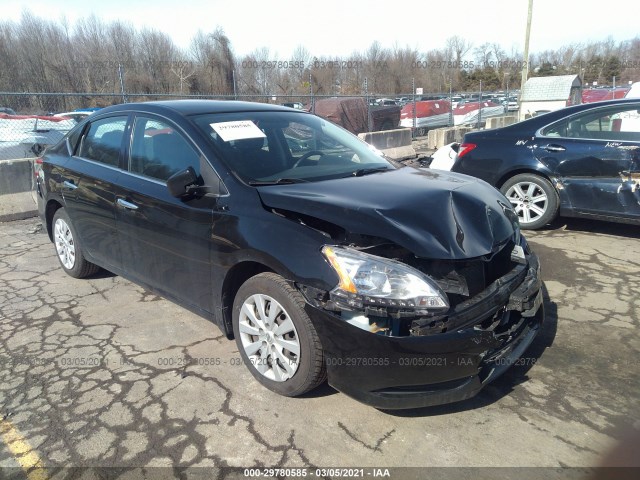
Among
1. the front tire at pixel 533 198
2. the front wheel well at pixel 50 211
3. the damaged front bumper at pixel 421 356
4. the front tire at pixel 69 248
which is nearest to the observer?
the damaged front bumper at pixel 421 356

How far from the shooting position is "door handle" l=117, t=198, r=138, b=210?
358 cm

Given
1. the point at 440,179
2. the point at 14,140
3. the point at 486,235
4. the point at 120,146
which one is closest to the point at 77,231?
the point at 120,146

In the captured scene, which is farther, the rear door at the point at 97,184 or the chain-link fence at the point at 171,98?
the chain-link fence at the point at 171,98

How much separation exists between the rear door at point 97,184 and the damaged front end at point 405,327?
220cm

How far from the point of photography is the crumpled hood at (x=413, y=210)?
2.51m

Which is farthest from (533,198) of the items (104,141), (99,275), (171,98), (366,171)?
(171,98)

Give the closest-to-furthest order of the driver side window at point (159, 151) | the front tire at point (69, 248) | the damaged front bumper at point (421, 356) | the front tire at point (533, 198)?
the damaged front bumper at point (421, 356) → the driver side window at point (159, 151) → the front tire at point (69, 248) → the front tire at point (533, 198)

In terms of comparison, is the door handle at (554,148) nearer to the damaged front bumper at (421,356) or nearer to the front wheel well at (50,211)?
the damaged front bumper at (421,356)

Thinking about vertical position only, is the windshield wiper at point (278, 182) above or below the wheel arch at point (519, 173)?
above

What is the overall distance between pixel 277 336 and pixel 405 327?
805 millimetres

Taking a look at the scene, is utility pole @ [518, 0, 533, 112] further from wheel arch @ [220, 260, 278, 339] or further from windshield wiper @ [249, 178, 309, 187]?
wheel arch @ [220, 260, 278, 339]

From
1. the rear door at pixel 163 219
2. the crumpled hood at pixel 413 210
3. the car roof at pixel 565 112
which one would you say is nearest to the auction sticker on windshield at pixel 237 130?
the rear door at pixel 163 219

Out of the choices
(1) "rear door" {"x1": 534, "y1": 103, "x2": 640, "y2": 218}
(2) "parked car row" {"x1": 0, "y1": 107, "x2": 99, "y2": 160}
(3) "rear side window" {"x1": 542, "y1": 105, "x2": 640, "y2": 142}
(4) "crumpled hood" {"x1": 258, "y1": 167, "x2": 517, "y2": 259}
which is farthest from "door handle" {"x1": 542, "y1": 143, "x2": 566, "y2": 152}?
(2) "parked car row" {"x1": 0, "y1": 107, "x2": 99, "y2": 160}

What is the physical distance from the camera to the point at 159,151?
3.53 metres
